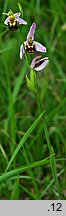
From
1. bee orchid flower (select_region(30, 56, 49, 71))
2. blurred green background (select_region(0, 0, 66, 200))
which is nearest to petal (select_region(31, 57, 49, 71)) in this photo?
bee orchid flower (select_region(30, 56, 49, 71))

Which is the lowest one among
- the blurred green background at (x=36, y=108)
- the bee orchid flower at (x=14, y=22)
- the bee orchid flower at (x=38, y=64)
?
the blurred green background at (x=36, y=108)

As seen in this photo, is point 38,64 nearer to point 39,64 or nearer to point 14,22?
point 39,64

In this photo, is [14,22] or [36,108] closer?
[14,22]

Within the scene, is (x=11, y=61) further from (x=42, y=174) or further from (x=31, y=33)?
(x=31, y=33)

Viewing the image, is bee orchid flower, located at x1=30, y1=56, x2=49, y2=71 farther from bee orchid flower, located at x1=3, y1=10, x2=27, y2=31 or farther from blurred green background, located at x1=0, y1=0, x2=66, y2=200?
blurred green background, located at x1=0, y1=0, x2=66, y2=200

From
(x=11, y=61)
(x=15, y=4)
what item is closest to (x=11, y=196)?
(x=11, y=61)

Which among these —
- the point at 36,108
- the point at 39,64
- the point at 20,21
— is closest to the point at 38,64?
the point at 39,64

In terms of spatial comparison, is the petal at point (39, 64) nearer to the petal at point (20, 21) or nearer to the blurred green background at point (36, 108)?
the petal at point (20, 21)

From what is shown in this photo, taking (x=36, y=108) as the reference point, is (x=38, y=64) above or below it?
above

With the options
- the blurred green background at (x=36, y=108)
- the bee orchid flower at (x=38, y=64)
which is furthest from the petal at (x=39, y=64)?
the blurred green background at (x=36, y=108)
